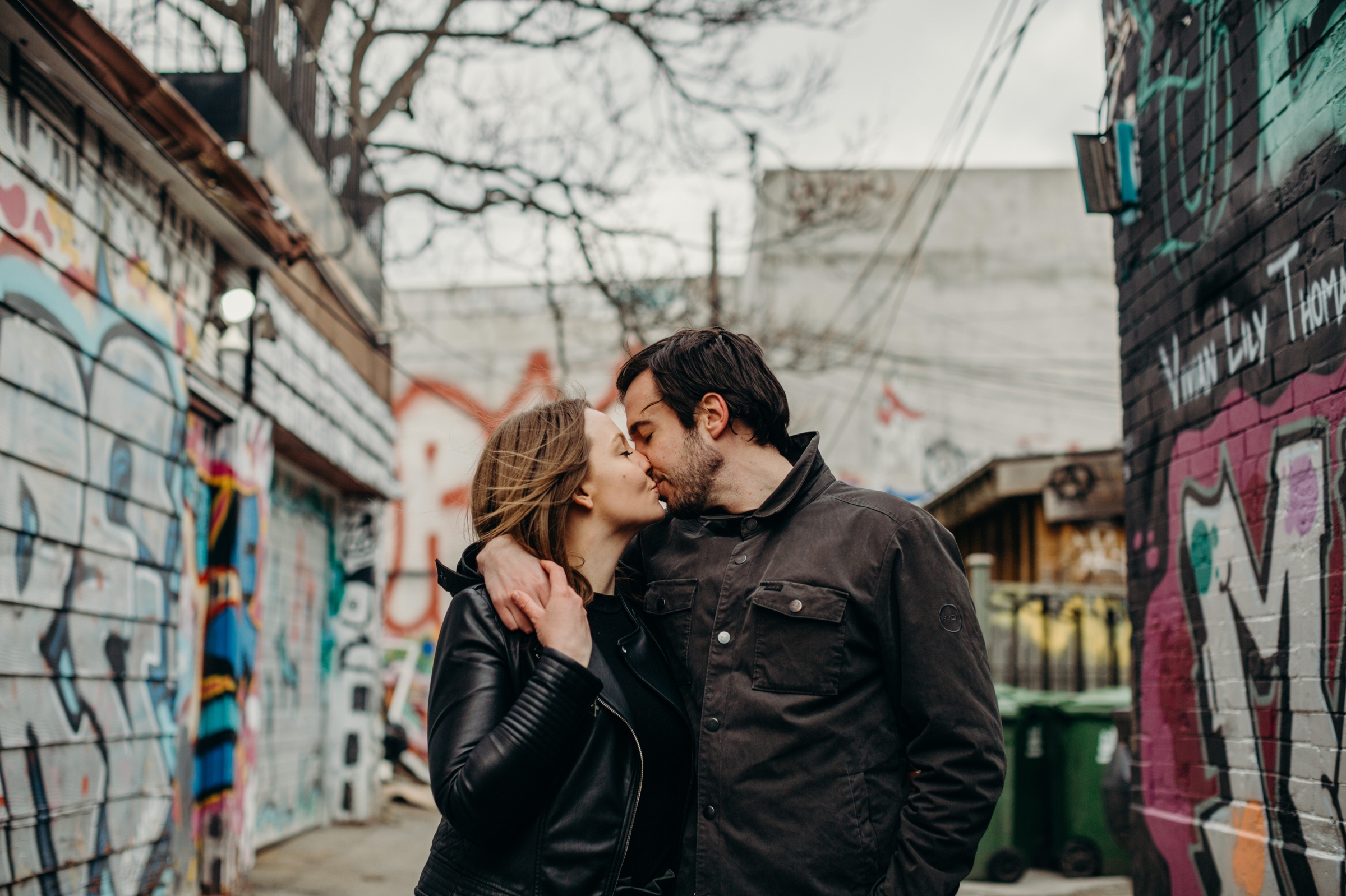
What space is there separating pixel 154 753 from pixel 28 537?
177cm

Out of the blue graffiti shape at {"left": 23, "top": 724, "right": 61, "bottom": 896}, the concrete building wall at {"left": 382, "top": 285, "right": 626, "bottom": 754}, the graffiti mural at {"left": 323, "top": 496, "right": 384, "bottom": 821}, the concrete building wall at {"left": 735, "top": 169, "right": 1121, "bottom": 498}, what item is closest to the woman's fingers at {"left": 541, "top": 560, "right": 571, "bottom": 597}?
the blue graffiti shape at {"left": 23, "top": 724, "right": 61, "bottom": 896}

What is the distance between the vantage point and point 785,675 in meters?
2.25

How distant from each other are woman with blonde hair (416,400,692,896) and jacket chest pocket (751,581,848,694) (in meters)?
0.23

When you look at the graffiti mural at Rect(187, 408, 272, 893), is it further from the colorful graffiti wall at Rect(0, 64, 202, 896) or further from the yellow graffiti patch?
the yellow graffiti patch

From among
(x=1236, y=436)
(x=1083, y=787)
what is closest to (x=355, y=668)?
(x=1083, y=787)

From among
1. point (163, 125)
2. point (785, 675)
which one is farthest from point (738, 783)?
point (163, 125)

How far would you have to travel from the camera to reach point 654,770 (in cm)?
228

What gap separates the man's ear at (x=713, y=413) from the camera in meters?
2.57

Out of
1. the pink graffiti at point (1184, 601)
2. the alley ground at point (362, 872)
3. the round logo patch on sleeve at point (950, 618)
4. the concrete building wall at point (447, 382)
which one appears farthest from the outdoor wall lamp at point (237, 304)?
the concrete building wall at point (447, 382)

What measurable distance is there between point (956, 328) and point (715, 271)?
8.23 metres

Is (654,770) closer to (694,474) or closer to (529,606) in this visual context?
(529,606)

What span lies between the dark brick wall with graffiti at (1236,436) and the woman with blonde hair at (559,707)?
2295 millimetres

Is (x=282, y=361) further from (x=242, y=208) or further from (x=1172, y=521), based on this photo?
(x=1172, y=521)

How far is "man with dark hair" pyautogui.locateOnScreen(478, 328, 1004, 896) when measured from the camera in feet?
6.96
